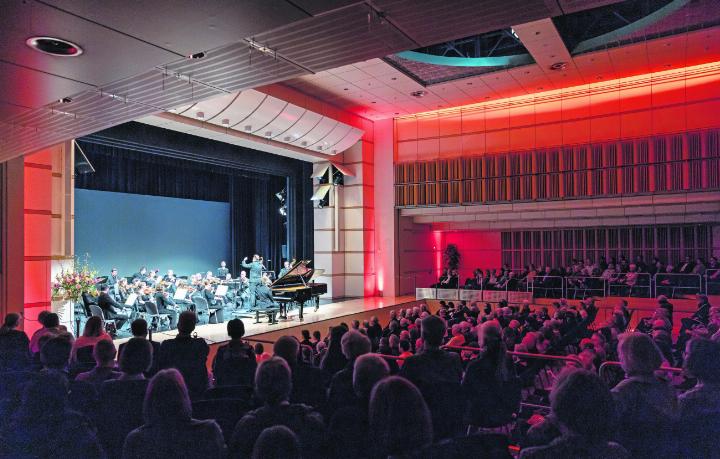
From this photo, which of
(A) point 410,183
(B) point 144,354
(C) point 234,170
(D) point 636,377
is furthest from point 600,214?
(B) point 144,354

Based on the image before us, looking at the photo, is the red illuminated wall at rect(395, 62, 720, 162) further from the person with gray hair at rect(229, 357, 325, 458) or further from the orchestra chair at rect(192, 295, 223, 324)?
the person with gray hair at rect(229, 357, 325, 458)

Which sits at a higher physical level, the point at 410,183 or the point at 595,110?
the point at 595,110

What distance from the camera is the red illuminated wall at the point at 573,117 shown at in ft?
43.6

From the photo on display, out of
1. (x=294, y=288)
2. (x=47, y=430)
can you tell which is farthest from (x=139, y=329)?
(x=294, y=288)

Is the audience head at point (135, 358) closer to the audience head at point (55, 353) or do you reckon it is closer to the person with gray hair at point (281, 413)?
the audience head at point (55, 353)

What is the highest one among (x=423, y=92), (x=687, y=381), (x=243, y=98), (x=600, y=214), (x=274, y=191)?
(x=423, y=92)

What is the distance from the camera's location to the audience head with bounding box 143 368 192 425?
2.23 m

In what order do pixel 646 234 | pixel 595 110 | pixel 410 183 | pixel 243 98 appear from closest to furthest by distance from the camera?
1. pixel 243 98
2. pixel 595 110
3. pixel 646 234
4. pixel 410 183

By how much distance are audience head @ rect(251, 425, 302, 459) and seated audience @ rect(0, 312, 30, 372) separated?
347 centimetres

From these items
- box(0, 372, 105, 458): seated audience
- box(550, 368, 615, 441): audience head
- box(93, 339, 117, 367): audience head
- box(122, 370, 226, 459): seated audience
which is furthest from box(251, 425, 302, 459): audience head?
box(93, 339, 117, 367): audience head

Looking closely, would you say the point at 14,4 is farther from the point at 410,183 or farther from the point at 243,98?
the point at 410,183

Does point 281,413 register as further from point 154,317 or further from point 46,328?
point 154,317

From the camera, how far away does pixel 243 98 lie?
12.0 m

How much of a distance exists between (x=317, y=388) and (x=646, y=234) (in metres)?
15.7
